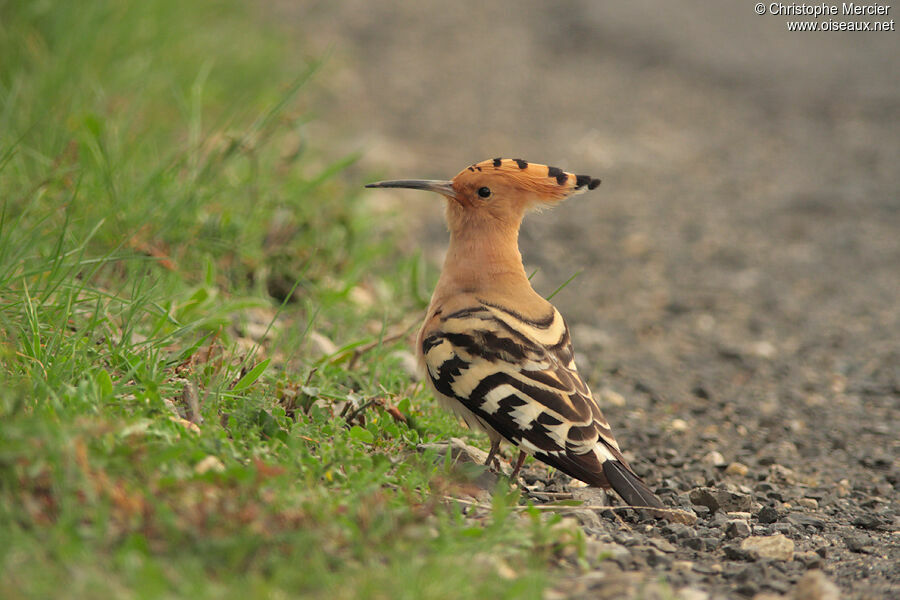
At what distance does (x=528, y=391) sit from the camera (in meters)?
2.67

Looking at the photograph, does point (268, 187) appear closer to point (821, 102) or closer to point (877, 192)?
point (877, 192)

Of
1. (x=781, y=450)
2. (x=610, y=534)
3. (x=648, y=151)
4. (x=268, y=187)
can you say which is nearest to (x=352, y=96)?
(x=648, y=151)

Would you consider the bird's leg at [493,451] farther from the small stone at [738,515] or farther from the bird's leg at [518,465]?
the small stone at [738,515]

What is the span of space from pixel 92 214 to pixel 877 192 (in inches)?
186

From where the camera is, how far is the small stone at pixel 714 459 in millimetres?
3212

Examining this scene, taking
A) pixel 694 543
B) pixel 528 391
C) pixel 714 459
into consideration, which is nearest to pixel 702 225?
pixel 714 459

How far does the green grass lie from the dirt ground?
45 centimetres

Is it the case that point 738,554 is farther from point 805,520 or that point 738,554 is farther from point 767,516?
point 805,520

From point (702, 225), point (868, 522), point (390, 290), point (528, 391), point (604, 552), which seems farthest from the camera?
point (702, 225)

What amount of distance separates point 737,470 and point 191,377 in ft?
5.60

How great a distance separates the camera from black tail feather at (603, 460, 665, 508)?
2.55m

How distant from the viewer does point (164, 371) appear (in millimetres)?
2705

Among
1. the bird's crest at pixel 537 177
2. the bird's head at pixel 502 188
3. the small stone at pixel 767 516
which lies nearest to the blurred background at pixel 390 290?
the small stone at pixel 767 516

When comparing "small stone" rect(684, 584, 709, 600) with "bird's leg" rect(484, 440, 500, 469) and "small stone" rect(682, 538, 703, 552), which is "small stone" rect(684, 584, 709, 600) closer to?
"small stone" rect(682, 538, 703, 552)
